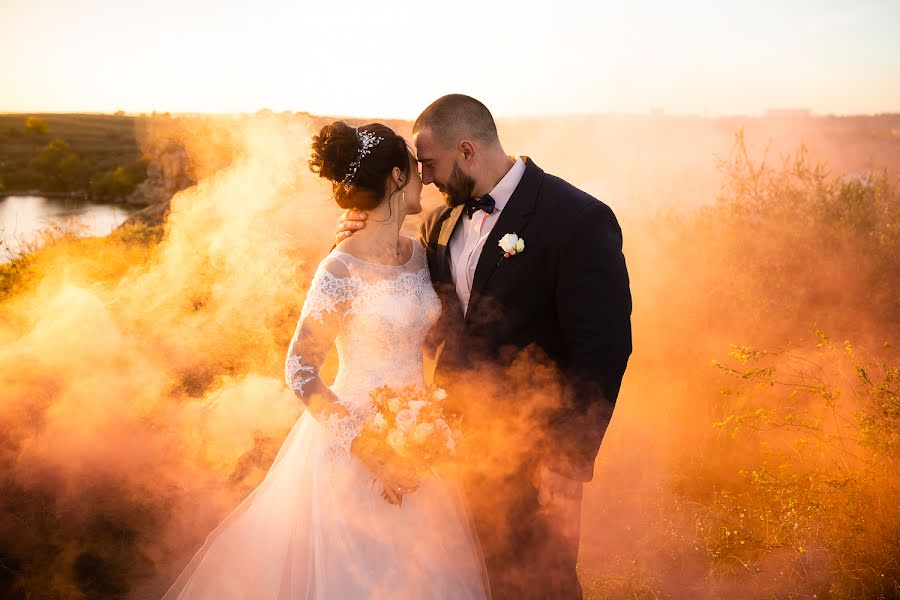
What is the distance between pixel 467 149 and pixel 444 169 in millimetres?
159

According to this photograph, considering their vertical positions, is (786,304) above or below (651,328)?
above

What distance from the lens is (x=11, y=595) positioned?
384cm

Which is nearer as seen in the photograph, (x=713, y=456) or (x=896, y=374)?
(x=896, y=374)

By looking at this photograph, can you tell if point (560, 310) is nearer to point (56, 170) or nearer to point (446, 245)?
point (446, 245)

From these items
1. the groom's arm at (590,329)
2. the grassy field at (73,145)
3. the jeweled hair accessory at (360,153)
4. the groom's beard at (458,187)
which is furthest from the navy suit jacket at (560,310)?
the grassy field at (73,145)

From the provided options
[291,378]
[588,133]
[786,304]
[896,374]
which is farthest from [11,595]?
[588,133]

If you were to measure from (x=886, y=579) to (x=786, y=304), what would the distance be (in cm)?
362

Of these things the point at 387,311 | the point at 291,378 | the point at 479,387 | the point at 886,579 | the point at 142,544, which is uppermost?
the point at 387,311

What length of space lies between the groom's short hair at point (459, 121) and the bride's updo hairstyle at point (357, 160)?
0.87 feet

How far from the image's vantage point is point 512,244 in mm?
2621

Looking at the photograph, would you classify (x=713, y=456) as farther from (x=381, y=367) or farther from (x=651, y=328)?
A: (x=381, y=367)

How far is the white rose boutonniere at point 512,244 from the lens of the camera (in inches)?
103

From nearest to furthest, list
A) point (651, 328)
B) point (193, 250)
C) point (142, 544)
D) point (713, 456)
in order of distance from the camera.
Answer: point (142, 544), point (713, 456), point (651, 328), point (193, 250)

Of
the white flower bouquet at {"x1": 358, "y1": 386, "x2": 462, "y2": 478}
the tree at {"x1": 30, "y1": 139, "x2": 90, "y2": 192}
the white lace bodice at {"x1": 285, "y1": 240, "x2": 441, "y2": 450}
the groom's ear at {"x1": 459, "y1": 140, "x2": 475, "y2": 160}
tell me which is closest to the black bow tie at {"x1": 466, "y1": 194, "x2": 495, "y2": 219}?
the groom's ear at {"x1": 459, "y1": 140, "x2": 475, "y2": 160}
